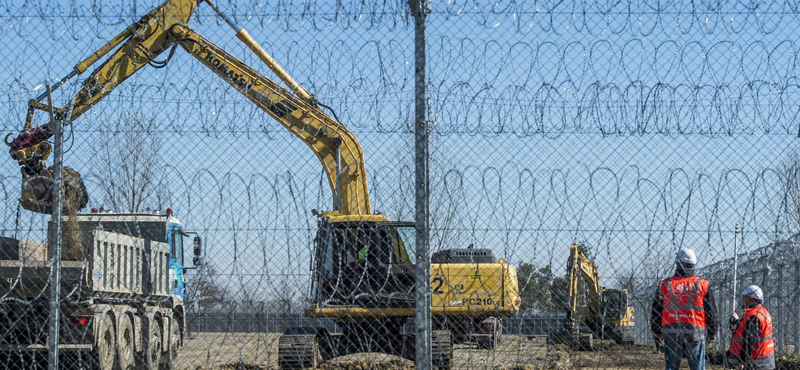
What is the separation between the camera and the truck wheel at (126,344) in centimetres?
1133

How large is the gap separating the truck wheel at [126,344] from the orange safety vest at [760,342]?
708cm

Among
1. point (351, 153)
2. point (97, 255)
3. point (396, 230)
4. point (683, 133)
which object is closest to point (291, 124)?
point (351, 153)

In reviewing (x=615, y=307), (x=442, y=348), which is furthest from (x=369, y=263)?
(x=615, y=307)

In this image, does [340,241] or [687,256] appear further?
[340,241]

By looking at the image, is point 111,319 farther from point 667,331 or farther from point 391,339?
point 667,331

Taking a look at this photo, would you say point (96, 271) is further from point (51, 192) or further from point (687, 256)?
point (687, 256)

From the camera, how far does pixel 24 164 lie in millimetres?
11461

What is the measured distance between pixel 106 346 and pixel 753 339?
7.22 meters

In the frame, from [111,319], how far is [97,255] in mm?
1082

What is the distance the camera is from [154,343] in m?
13.3

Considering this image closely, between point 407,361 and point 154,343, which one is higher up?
point 154,343

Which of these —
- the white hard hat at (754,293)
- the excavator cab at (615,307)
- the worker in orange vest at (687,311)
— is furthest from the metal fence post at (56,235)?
the excavator cab at (615,307)

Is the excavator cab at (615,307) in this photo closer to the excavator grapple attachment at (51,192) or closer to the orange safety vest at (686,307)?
the excavator grapple attachment at (51,192)

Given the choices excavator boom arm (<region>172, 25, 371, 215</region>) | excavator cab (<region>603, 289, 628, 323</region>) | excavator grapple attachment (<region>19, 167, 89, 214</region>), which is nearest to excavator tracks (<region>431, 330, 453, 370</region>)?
excavator boom arm (<region>172, 25, 371, 215</region>)
